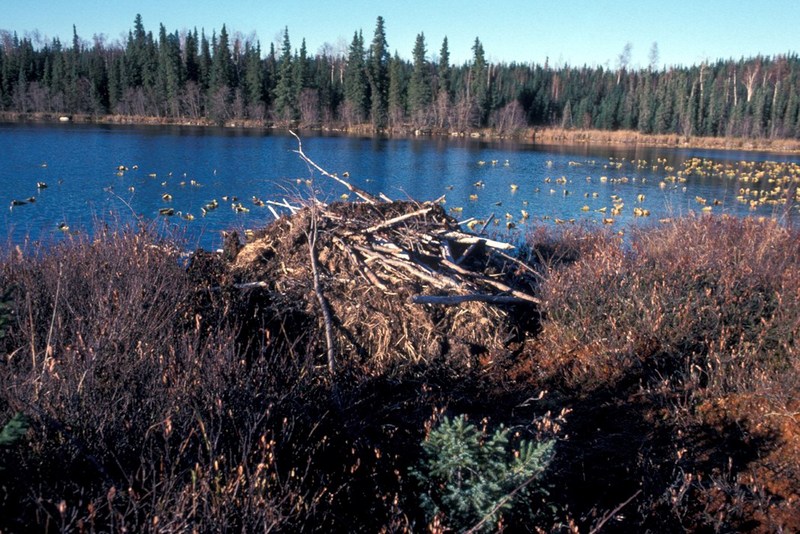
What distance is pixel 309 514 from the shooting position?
302 cm

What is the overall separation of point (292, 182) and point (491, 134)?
5963 cm

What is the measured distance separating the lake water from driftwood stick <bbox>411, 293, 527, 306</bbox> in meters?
3.14

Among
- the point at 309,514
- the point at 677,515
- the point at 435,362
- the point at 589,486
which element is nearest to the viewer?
the point at 309,514

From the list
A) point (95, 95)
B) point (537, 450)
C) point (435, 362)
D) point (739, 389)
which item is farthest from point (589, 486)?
point (95, 95)

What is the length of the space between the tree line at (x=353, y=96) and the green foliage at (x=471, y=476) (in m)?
64.8

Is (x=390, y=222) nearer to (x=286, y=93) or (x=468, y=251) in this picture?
(x=468, y=251)

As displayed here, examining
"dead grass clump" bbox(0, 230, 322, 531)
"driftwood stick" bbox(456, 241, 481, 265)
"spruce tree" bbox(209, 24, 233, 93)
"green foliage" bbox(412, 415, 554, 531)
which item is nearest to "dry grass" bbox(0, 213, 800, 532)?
"dead grass clump" bbox(0, 230, 322, 531)

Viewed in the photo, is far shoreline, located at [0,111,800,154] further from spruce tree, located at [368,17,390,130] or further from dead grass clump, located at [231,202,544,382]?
dead grass clump, located at [231,202,544,382]

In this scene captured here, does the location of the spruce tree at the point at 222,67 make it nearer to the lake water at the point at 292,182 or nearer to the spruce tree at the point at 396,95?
the spruce tree at the point at 396,95

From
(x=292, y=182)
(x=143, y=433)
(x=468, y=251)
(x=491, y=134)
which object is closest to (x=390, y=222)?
(x=468, y=251)

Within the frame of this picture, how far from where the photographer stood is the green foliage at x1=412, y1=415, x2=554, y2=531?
3.32 meters

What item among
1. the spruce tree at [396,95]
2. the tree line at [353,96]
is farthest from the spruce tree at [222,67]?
the spruce tree at [396,95]

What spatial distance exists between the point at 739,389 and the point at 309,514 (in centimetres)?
399

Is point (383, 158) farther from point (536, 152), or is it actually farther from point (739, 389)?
point (739, 389)
